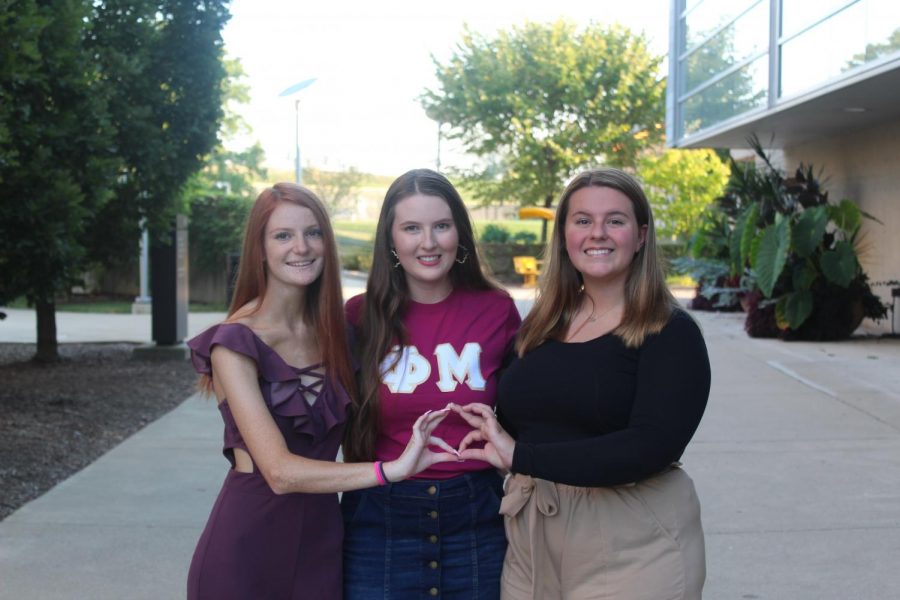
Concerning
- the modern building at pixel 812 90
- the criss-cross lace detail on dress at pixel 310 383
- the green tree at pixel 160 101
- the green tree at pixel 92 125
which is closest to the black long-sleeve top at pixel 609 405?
the criss-cross lace detail on dress at pixel 310 383

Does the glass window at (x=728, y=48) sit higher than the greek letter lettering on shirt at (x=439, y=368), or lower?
higher

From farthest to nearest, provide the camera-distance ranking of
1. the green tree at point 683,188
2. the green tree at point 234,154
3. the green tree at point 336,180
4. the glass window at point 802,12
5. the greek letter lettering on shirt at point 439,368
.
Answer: the green tree at point 336,180 < the green tree at point 234,154 < the green tree at point 683,188 < the glass window at point 802,12 < the greek letter lettering on shirt at point 439,368

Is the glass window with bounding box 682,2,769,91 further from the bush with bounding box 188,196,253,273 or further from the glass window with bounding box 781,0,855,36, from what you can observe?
the bush with bounding box 188,196,253,273

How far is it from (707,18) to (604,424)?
16.1m

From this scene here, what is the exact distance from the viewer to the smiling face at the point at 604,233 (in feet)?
8.06

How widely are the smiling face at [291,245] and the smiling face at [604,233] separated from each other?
2.18ft

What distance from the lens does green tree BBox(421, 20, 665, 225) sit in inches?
1276

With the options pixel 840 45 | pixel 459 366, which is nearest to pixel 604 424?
pixel 459 366

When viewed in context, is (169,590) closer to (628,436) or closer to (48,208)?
(628,436)

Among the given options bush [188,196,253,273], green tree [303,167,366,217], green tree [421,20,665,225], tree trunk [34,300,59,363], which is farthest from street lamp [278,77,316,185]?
green tree [303,167,366,217]

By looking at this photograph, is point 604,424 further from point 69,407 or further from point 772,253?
point 772,253

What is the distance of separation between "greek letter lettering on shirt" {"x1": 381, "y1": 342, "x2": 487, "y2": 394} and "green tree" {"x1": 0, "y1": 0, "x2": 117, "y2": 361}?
498cm

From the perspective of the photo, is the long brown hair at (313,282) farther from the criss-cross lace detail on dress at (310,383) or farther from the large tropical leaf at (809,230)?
the large tropical leaf at (809,230)

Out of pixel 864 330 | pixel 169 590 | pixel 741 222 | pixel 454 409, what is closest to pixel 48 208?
pixel 169 590
